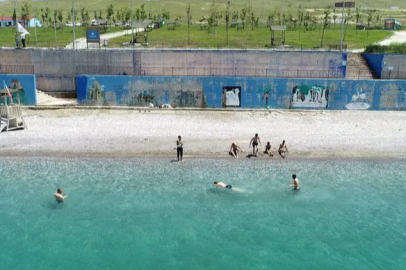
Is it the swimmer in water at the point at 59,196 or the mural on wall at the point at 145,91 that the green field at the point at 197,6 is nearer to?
the mural on wall at the point at 145,91

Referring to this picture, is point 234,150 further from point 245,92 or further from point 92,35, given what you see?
point 92,35

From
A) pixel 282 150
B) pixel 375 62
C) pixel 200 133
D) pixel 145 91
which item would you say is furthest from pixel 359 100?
pixel 145 91

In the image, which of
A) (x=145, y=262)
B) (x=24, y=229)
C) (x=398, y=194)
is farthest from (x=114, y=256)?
(x=398, y=194)

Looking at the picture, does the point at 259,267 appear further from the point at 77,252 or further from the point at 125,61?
the point at 125,61

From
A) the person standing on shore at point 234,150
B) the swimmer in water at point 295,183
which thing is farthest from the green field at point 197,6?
the swimmer in water at point 295,183

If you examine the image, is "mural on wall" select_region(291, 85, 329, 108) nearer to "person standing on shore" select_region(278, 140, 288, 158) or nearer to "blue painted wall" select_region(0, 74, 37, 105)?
"person standing on shore" select_region(278, 140, 288, 158)
